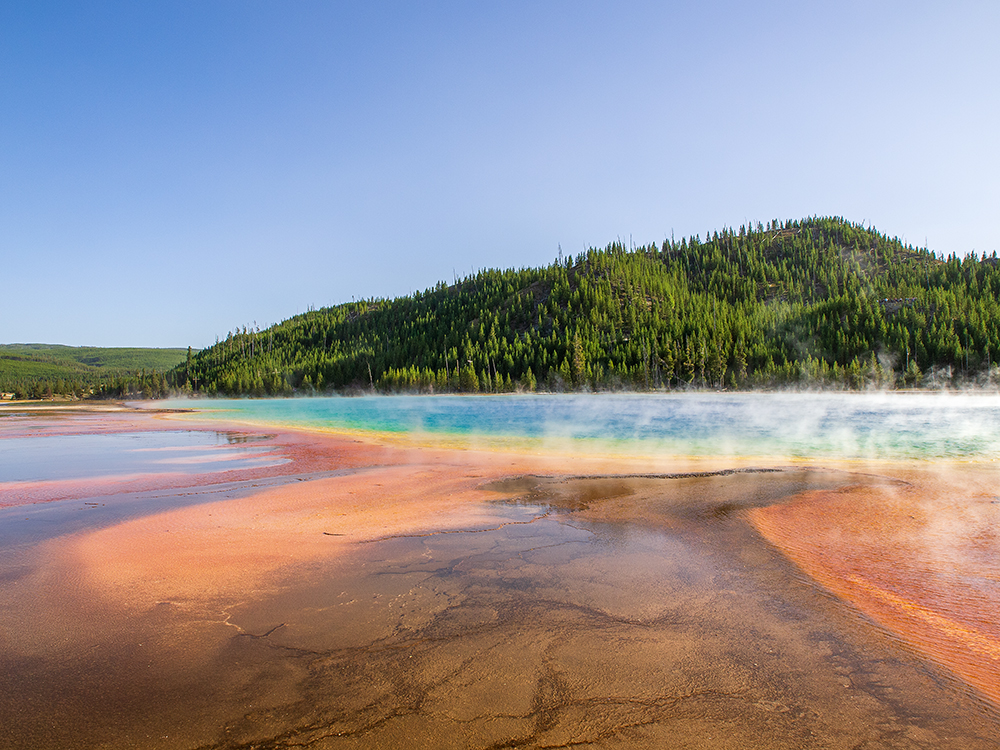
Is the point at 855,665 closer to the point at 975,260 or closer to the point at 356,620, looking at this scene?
the point at 356,620

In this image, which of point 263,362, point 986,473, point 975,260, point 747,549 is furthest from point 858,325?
point 263,362

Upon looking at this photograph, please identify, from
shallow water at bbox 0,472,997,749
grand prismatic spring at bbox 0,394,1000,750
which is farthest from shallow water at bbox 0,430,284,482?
shallow water at bbox 0,472,997,749

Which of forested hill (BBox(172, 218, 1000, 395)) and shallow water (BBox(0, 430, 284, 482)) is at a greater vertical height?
forested hill (BBox(172, 218, 1000, 395))

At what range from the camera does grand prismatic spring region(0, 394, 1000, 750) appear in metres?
3.95

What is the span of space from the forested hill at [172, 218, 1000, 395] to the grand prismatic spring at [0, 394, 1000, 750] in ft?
377

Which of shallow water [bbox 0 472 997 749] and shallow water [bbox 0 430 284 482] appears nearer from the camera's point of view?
shallow water [bbox 0 472 997 749]

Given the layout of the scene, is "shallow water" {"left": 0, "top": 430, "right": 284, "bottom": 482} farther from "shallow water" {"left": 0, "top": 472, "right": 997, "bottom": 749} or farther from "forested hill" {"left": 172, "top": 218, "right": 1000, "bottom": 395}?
"forested hill" {"left": 172, "top": 218, "right": 1000, "bottom": 395}

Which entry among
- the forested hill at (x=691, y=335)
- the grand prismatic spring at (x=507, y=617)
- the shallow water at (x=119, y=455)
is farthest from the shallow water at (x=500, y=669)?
A: the forested hill at (x=691, y=335)

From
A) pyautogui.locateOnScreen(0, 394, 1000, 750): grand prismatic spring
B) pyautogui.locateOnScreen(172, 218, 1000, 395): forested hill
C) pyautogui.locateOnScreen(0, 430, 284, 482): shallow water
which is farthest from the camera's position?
pyautogui.locateOnScreen(172, 218, 1000, 395): forested hill

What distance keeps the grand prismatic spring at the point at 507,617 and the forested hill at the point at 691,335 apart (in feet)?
377

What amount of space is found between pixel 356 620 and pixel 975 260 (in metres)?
210

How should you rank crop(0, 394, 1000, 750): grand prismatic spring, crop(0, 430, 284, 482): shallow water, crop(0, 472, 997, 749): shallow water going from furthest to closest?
1. crop(0, 430, 284, 482): shallow water
2. crop(0, 394, 1000, 750): grand prismatic spring
3. crop(0, 472, 997, 749): shallow water

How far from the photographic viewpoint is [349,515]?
10609 mm

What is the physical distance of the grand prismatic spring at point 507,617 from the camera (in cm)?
395
